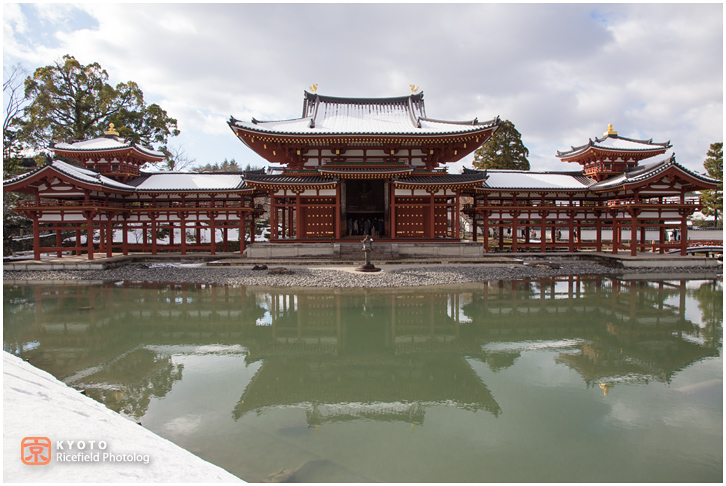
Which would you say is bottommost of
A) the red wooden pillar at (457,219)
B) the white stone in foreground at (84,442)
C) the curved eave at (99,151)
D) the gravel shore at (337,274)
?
the white stone in foreground at (84,442)

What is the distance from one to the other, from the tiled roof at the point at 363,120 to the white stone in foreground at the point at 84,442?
54.8ft

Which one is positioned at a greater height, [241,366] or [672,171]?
[672,171]

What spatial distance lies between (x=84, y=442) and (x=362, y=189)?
21.1 metres

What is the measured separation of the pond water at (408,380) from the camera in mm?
3801

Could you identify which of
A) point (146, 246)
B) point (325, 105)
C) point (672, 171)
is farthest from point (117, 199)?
point (672, 171)

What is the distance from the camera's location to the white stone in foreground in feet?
9.21

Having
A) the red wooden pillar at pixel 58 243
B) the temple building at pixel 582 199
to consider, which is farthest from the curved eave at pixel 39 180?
the temple building at pixel 582 199

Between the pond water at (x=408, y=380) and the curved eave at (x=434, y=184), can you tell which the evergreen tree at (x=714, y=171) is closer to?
the curved eave at (x=434, y=184)

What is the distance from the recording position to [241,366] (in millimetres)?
6305

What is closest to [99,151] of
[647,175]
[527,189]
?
[527,189]

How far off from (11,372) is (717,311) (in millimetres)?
15213

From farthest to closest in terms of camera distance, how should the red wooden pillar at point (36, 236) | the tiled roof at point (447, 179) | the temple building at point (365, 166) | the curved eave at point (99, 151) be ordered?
the curved eave at point (99, 151), the temple building at point (365, 166), the tiled roof at point (447, 179), the red wooden pillar at point (36, 236)

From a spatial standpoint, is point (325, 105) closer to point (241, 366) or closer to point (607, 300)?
point (607, 300)

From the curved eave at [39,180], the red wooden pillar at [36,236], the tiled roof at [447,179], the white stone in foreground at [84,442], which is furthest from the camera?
the tiled roof at [447,179]
